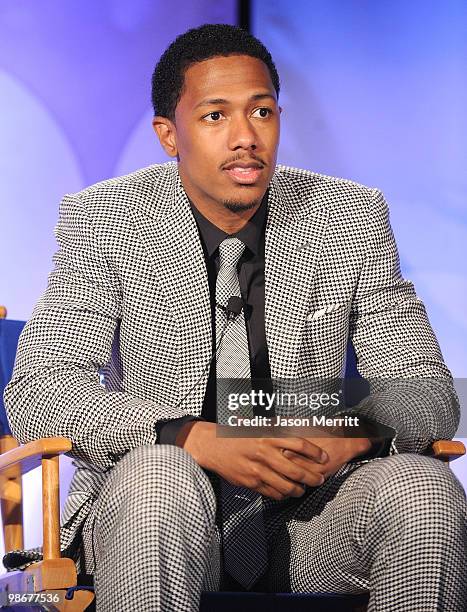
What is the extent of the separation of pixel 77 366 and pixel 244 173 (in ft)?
1.62

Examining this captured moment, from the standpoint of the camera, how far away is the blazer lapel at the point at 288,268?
2.10 m

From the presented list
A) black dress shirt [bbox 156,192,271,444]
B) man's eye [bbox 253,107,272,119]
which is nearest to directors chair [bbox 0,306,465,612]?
black dress shirt [bbox 156,192,271,444]

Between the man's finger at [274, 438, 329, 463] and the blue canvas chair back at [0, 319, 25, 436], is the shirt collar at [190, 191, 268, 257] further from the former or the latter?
the blue canvas chair back at [0, 319, 25, 436]

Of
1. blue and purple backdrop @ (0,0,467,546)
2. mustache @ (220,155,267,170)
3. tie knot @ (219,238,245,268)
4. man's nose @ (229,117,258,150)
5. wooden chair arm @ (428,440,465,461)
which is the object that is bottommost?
wooden chair arm @ (428,440,465,461)

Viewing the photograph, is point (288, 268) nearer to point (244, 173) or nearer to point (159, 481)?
point (244, 173)

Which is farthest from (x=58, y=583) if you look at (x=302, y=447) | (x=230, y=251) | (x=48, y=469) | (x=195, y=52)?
(x=195, y=52)

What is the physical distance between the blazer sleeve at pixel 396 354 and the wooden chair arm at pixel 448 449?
0.02 m

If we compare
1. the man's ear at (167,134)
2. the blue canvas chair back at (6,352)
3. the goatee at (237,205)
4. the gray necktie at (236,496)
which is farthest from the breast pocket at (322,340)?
the blue canvas chair back at (6,352)

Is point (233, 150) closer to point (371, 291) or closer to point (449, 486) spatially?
point (371, 291)

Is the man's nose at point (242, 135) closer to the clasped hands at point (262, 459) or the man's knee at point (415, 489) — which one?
the clasped hands at point (262, 459)

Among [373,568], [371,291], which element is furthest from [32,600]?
[371,291]

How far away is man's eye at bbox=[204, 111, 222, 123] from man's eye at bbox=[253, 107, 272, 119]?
0.24ft

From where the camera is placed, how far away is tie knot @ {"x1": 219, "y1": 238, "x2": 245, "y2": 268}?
216cm

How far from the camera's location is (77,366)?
2.01m
